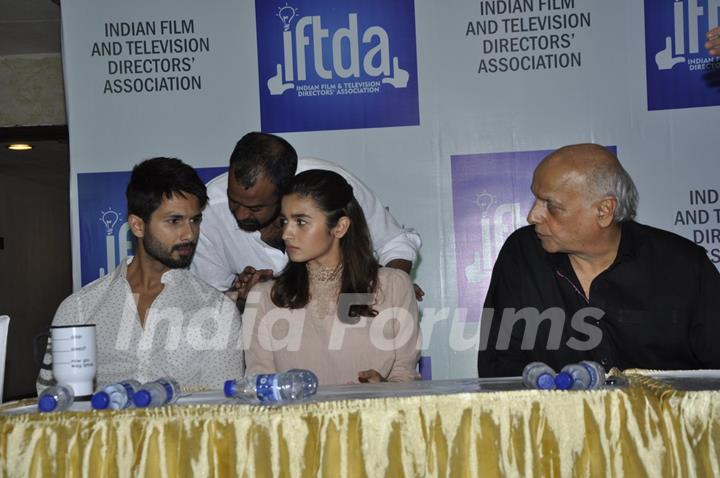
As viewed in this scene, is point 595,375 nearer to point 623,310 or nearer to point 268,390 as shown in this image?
point 268,390

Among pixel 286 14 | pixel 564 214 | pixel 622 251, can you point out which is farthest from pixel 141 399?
pixel 286 14

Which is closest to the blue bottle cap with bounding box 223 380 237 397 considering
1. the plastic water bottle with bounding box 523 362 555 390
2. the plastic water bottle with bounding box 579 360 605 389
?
the plastic water bottle with bounding box 523 362 555 390

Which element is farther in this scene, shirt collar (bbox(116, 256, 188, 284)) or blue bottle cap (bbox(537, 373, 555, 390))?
shirt collar (bbox(116, 256, 188, 284))

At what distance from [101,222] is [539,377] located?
2831 mm

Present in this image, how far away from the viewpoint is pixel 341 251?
2.93 metres

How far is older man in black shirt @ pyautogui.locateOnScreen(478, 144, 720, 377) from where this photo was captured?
257cm

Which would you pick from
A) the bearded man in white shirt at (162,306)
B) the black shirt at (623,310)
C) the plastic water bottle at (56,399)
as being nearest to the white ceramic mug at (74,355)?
the plastic water bottle at (56,399)

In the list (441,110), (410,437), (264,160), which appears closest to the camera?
(410,437)

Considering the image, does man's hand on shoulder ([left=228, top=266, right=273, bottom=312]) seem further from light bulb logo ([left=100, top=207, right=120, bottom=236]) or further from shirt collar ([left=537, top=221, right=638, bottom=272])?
shirt collar ([left=537, top=221, right=638, bottom=272])

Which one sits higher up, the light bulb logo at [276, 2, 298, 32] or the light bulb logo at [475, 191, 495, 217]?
the light bulb logo at [276, 2, 298, 32]

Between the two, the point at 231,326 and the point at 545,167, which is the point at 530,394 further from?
the point at 231,326

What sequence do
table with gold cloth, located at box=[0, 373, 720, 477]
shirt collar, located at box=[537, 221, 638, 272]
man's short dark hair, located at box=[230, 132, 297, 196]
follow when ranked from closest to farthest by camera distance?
1. table with gold cloth, located at box=[0, 373, 720, 477]
2. shirt collar, located at box=[537, 221, 638, 272]
3. man's short dark hair, located at box=[230, 132, 297, 196]

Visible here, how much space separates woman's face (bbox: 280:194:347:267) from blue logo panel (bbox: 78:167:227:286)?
143 cm

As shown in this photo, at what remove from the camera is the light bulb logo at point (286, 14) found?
13.2ft
